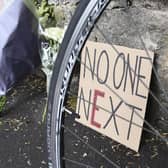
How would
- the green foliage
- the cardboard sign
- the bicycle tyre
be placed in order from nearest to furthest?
the bicycle tyre → the cardboard sign → the green foliage

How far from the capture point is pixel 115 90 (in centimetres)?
193

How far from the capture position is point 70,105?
2098 mm

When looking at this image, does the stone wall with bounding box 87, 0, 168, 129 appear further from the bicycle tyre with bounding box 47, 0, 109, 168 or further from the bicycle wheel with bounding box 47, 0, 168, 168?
the bicycle tyre with bounding box 47, 0, 109, 168

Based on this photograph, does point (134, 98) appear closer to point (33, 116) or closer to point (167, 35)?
point (167, 35)

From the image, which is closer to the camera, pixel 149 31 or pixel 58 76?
pixel 58 76

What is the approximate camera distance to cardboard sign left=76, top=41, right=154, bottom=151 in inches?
73.2

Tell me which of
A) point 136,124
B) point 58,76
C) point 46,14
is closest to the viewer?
point 58,76

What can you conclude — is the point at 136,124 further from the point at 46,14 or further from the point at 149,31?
the point at 46,14

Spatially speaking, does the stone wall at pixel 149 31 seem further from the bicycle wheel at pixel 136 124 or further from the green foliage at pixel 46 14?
the green foliage at pixel 46 14

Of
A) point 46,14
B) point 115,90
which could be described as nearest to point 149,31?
point 115,90

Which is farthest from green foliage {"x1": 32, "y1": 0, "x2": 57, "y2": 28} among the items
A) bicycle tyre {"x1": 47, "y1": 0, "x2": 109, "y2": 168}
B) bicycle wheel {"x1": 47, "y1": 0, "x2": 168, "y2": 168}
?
bicycle tyre {"x1": 47, "y1": 0, "x2": 109, "y2": 168}

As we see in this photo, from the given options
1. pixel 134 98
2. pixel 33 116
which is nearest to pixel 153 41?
pixel 134 98

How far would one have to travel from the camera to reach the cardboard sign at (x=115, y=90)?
186 cm

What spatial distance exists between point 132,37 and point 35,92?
0.62 meters
